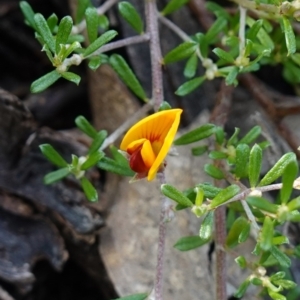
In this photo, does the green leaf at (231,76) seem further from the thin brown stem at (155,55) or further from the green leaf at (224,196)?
the green leaf at (224,196)

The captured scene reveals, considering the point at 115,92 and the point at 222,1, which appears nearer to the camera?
the point at 115,92

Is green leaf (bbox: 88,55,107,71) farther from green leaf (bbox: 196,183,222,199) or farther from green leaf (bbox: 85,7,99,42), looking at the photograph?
green leaf (bbox: 196,183,222,199)

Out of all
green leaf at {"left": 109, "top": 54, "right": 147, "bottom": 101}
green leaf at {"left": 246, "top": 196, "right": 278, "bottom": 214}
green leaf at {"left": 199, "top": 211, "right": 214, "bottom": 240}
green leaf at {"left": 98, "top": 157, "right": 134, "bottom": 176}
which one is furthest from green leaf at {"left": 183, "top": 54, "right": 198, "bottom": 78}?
green leaf at {"left": 246, "top": 196, "right": 278, "bottom": 214}

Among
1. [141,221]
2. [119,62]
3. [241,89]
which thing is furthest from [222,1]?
[141,221]

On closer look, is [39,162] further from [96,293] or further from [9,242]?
[96,293]

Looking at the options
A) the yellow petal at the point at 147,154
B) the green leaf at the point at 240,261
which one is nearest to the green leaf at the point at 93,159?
the yellow petal at the point at 147,154

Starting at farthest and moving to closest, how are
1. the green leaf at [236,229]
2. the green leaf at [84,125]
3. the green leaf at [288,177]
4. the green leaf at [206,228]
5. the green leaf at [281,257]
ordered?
the green leaf at [84,125] < the green leaf at [236,229] < the green leaf at [281,257] < the green leaf at [206,228] < the green leaf at [288,177]
